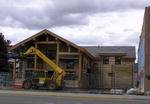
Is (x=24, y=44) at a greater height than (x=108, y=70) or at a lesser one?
greater

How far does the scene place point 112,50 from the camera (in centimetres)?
4888

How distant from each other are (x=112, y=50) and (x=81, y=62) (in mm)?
13251

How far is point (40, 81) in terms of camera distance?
32.9 m

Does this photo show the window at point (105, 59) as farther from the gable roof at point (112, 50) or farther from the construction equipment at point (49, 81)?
the construction equipment at point (49, 81)

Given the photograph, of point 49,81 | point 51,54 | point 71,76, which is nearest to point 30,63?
point 51,54

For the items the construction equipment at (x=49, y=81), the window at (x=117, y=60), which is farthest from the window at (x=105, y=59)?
the construction equipment at (x=49, y=81)

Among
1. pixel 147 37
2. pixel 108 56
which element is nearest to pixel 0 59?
pixel 108 56

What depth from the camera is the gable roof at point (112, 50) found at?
4693 cm

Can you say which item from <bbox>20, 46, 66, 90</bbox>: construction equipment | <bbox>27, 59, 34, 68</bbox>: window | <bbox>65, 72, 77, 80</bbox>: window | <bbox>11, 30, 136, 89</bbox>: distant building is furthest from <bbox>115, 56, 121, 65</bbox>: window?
<bbox>20, 46, 66, 90</bbox>: construction equipment

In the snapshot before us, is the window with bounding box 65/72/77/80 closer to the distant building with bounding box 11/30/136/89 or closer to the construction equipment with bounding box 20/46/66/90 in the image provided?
the distant building with bounding box 11/30/136/89

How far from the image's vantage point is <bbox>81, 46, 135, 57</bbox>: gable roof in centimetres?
4693

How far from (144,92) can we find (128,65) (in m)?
14.9

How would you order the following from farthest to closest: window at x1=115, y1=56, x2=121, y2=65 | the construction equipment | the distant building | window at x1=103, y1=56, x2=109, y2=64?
window at x1=103, y1=56, x2=109, y2=64
window at x1=115, y1=56, x2=121, y2=65
the distant building
the construction equipment

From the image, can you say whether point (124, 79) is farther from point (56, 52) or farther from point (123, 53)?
point (56, 52)
